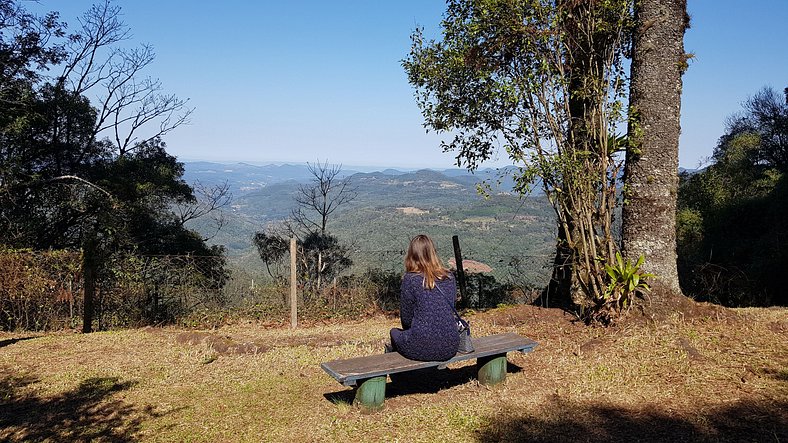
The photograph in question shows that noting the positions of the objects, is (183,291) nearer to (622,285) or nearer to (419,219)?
(622,285)

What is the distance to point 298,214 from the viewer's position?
62.1 ft

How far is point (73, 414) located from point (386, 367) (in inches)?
123

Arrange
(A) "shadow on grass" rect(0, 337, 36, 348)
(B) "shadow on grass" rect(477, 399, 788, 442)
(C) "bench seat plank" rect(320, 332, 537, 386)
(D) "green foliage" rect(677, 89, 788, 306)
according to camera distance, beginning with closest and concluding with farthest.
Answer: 1. (B) "shadow on grass" rect(477, 399, 788, 442)
2. (C) "bench seat plank" rect(320, 332, 537, 386)
3. (A) "shadow on grass" rect(0, 337, 36, 348)
4. (D) "green foliage" rect(677, 89, 788, 306)

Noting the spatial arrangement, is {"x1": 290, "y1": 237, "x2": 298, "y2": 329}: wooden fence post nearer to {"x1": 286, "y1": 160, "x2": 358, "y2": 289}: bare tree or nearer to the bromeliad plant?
the bromeliad plant

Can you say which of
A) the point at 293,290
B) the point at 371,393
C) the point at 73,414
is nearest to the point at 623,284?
the point at 371,393

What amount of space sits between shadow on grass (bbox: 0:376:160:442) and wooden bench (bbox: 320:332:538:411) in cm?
193

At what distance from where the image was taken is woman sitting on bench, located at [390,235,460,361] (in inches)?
184

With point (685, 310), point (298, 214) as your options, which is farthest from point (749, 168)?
point (685, 310)

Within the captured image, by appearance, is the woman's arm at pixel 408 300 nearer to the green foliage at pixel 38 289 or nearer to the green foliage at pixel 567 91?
the green foliage at pixel 567 91

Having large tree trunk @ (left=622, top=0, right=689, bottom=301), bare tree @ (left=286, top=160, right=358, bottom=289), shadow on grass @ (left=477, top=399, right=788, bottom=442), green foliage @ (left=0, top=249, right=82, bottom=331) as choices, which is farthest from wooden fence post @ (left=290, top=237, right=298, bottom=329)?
bare tree @ (left=286, top=160, right=358, bottom=289)

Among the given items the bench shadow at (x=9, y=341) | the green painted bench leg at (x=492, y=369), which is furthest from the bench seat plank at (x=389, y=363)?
the bench shadow at (x=9, y=341)

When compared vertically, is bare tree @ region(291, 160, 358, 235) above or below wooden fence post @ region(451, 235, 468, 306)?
above

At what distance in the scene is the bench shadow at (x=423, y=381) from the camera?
17.7 ft

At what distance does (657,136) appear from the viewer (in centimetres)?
699
